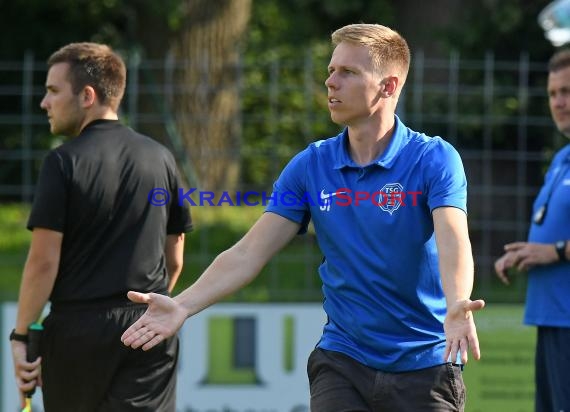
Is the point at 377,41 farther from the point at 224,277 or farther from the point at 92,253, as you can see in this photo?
the point at 92,253

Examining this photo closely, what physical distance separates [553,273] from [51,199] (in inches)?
88.3

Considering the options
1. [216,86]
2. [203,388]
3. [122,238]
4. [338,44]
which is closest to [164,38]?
[216,86]

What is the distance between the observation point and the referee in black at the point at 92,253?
4.79 metres

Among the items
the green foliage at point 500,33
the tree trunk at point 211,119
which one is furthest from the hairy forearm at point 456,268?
the green foliage at point 500,33

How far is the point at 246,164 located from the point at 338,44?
15.3 ft

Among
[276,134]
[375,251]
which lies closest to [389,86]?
[375,251]

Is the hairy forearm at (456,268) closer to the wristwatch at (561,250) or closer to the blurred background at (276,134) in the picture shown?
the wristwatch at (561,250)

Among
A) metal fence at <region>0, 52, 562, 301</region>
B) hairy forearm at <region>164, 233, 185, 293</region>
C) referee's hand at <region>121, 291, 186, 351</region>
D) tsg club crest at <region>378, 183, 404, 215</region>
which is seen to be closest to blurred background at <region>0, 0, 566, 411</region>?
metal fence at <region>0, 52, 562, 301</region>

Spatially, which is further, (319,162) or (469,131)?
(469,131)

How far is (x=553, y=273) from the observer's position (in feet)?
17.7

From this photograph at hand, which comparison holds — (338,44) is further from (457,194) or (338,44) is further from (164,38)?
(164,38)

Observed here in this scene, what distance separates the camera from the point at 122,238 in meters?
4.89

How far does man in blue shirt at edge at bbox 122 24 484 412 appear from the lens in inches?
150

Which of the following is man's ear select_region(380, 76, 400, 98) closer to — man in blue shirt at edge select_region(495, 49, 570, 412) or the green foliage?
man in blue shirt at edge select_region(495, 49, 570, 412)
